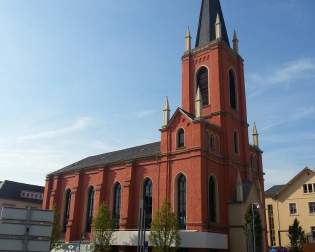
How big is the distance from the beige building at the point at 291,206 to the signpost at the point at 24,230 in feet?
189

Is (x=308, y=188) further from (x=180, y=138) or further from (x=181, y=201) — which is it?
(x=181, y=201)

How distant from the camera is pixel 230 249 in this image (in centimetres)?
3678

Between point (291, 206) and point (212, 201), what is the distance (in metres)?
29.0

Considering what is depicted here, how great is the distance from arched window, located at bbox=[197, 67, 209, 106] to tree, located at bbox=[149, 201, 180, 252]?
15752mm

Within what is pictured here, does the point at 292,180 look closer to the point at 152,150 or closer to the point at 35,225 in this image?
the point at 152,150

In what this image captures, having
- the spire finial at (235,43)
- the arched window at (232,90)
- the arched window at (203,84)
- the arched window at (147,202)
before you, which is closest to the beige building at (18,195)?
the arched window at (147,202)

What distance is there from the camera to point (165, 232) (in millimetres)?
34094

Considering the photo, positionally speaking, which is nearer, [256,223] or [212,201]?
[256,223]

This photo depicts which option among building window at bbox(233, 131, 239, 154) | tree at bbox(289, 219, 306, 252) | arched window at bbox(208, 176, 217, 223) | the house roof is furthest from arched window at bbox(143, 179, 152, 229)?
the house roof

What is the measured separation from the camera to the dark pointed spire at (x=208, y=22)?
157 feet

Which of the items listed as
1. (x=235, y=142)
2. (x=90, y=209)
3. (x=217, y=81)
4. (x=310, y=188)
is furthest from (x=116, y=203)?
(x=310, y=188)

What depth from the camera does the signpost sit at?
317 inches

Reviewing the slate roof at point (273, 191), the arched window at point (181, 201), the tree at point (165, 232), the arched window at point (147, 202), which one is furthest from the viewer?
the slate roof at point (273, 191)

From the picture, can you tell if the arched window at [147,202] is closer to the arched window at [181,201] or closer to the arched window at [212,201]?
the arched window at [181,201]
